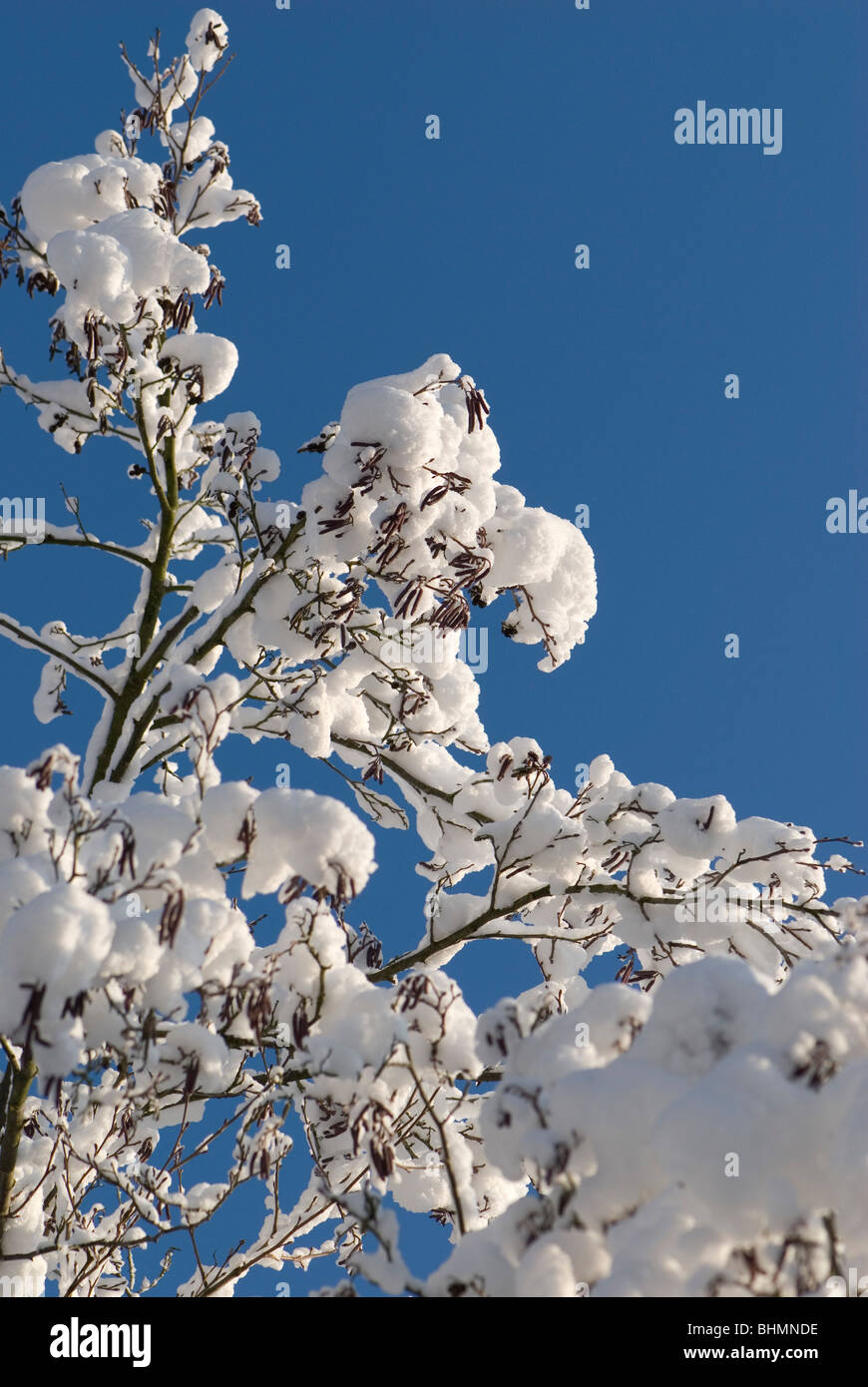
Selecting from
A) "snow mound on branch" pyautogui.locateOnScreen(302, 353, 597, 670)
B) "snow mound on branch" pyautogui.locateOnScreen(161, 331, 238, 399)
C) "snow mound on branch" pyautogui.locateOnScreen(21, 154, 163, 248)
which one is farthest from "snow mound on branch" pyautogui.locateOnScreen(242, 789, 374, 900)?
"snow mound on branch" pyautogui.locateOnScreen(21, 154, 163, 248)

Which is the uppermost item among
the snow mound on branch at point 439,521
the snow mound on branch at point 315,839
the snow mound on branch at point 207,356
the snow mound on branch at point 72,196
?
the snow mound on branch at point 72,196

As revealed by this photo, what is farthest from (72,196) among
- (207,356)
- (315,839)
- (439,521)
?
(315,839)

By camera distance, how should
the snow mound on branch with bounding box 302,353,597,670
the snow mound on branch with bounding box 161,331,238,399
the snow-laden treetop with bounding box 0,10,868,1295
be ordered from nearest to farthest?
the snow-laden treetop with bounding box 0,10,868,1295 → the snow mound on branch with bounding box 302,353,597,670 → the snow mound on branch with bounding box 161,331,238,399

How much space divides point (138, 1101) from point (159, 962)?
6.04 feet

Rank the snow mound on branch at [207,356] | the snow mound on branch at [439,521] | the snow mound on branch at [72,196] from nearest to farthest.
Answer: the snow mound on branch at [439,521] < the snow mound on branch at [207,356] < the snow mound on branch at [72,196]

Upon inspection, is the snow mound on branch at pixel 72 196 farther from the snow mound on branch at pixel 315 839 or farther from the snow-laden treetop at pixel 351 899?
the snow mound on branch at pixel 315 839

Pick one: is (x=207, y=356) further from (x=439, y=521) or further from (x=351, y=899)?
(x=351, y=899)

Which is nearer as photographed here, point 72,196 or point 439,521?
point 439,521

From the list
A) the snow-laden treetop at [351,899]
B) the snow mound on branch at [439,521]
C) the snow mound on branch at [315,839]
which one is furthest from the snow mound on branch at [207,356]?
the snow mound on branch at [315,839]

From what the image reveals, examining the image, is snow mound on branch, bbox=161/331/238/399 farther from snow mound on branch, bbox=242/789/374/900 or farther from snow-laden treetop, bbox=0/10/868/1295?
snow mound on branch, bbox=242/789/374/900

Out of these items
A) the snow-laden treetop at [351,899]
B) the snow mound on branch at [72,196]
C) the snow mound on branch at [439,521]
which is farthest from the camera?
the snow mound on branch at [72,196]

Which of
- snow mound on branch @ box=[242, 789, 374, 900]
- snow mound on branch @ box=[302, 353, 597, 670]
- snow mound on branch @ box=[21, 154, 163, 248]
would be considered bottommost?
snow mound on branch @ box=[242, 789, 374, 900]

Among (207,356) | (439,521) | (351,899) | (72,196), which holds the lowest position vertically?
(351,899)
